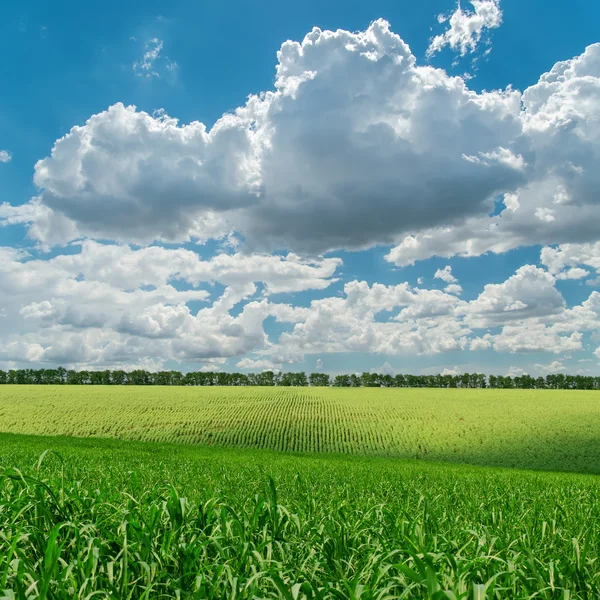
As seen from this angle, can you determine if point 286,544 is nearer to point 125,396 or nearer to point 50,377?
point 125,396

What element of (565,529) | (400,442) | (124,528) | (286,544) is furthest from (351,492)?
(400,442)

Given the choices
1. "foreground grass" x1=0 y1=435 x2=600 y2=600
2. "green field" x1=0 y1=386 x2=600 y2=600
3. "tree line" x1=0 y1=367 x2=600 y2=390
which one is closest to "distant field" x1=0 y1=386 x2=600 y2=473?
"green field" x1=0 y1=386 x2=600 y2=600

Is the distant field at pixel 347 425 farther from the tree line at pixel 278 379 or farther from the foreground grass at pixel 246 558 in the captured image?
the tree line at pixel 278 379

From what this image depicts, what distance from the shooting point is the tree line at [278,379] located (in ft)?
513

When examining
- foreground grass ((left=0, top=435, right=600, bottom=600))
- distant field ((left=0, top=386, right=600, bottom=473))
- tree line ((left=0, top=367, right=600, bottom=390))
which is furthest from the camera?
tree line ((left=0, top=367, right=600, bottom=390))

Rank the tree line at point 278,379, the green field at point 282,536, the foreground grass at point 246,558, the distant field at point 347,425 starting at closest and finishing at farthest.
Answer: the foreground grass at point 246,558
the green field at point 282,536
the distant field at point 347,425
the tree line at point 278,379

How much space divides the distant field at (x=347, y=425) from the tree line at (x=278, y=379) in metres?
102

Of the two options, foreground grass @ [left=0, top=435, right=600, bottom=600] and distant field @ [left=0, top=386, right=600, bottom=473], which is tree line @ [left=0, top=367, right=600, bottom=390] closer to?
distant field @ [left=0, top=386, right=600, bottom=473]

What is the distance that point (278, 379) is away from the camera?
174 meters

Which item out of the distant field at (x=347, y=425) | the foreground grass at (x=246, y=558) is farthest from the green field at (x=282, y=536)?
the distant field at (x=347, y=425)

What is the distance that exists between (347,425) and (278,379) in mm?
130354

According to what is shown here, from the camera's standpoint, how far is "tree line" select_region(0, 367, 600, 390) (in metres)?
156

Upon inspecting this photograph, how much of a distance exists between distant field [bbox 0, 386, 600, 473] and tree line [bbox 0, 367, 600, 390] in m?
102

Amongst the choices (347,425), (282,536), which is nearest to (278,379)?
(347,425)
